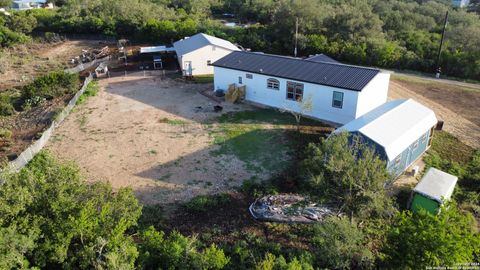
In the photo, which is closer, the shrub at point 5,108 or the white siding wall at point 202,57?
the shrub at point 5,108

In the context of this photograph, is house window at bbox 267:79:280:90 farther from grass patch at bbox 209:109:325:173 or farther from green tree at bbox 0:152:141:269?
green tree at bbox 0:152:141:269

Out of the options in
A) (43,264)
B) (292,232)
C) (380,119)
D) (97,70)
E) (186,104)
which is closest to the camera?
(43,264)

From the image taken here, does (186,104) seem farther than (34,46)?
No

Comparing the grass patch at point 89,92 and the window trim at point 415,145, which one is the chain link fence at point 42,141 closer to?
the grass patch at point 89,92

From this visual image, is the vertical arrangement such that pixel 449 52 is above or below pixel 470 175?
above

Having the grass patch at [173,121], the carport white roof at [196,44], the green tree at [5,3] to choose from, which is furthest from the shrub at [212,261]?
the green tree at [5,3]

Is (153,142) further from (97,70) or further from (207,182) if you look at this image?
(97,70)

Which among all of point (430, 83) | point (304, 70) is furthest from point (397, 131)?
point (430, 83)

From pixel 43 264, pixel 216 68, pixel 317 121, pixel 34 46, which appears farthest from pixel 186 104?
pixel 34 46

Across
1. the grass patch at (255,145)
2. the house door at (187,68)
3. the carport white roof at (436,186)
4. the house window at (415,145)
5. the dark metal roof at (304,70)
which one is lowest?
the grass patch at (255,145)
